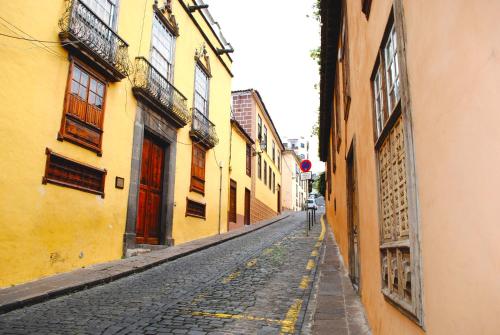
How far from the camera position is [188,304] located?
5.72 metres

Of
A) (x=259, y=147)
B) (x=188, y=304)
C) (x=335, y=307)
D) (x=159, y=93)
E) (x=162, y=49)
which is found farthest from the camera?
(x=259, y=147)

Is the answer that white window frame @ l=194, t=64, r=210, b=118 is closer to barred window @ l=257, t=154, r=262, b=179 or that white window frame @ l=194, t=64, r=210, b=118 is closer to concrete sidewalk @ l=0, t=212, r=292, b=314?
concrete sidewalk @ l=0, t=212, r=292, b=314

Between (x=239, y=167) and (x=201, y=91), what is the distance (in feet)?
21.7

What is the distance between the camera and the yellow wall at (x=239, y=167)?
66.3 ft

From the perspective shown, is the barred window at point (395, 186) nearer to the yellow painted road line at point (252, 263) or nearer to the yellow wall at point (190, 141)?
the yellow painted road line at point (252, 263)

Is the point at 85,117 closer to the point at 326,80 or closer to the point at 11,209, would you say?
the point at 11,209

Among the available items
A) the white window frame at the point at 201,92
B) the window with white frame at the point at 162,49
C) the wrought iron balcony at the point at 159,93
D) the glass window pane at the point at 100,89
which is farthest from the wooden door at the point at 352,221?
the white window frame at the point at 201,92

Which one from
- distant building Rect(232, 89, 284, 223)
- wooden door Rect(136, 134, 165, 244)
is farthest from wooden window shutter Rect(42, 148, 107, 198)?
distant building Rect(232, 89, 284, 223)

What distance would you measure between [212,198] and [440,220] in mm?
14940

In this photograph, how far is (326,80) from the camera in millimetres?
12000

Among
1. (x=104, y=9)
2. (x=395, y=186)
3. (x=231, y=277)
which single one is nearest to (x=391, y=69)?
(x=395, y=186)

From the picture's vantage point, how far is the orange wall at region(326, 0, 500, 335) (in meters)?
1.33

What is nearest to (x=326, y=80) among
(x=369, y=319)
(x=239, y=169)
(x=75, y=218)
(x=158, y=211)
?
(x=158, y=211)

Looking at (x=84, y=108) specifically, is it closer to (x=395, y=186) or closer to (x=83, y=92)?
(x=83, y=92)
